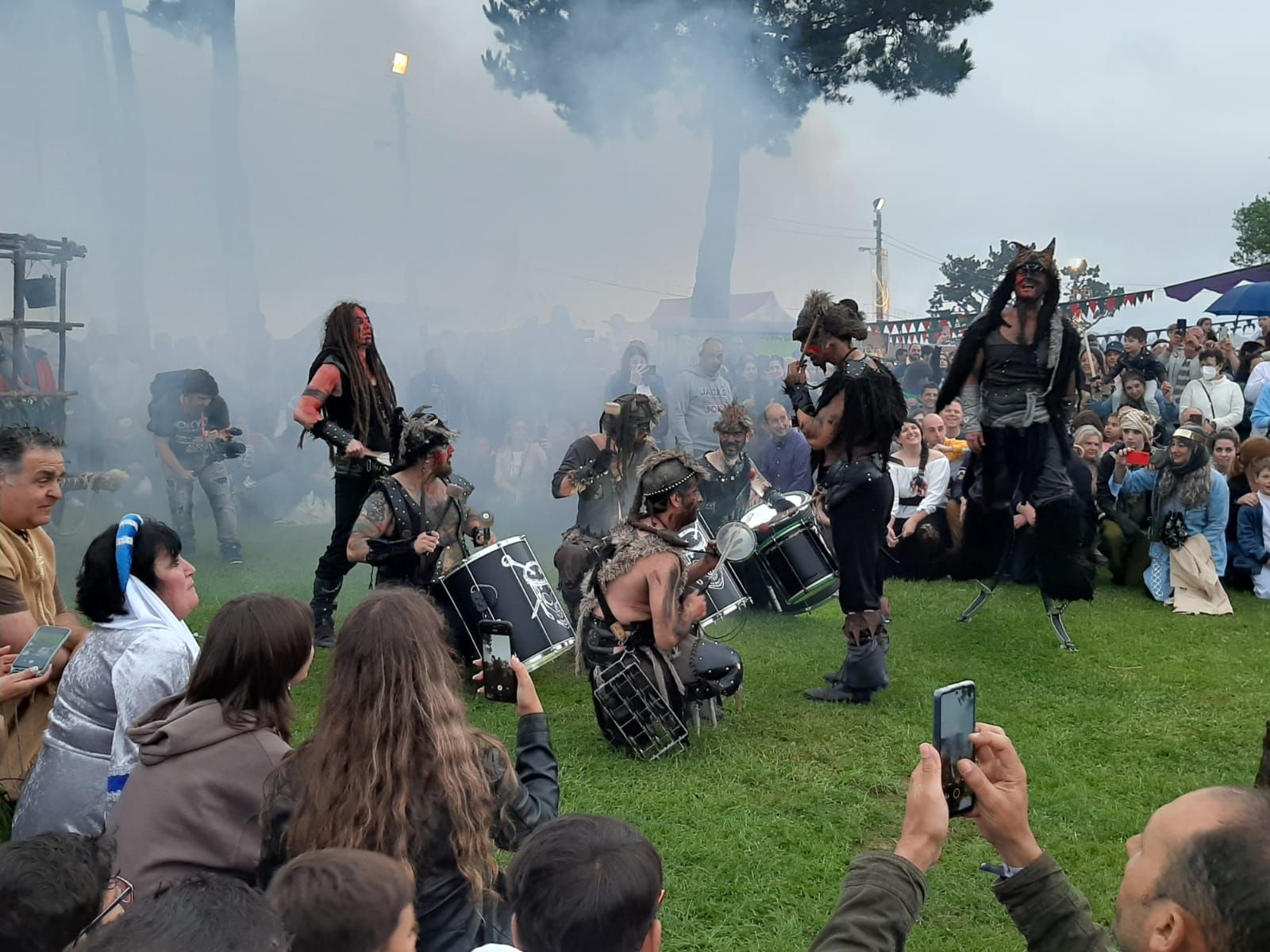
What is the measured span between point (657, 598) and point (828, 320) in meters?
1.67

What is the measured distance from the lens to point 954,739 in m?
1.79

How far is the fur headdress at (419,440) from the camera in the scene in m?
5.29

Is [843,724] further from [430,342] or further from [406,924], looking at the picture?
[430,342]

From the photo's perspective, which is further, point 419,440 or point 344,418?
point 344,418

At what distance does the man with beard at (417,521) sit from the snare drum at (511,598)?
105 millimetres

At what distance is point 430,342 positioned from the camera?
12961 mm

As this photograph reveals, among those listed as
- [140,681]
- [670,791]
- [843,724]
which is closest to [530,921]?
[140,681]

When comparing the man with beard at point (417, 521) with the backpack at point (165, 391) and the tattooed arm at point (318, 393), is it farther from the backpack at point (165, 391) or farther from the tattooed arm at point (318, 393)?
the backpack at point (165, 391)

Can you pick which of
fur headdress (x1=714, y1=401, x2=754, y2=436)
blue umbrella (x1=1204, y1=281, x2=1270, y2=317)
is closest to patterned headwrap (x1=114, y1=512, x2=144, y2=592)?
fur headdress (x1=714, y1=401, x2=754, y2=436)

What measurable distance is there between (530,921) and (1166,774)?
364 cm

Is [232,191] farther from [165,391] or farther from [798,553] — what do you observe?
[798,553]

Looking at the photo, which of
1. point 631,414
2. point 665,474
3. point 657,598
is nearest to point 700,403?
point 631,414

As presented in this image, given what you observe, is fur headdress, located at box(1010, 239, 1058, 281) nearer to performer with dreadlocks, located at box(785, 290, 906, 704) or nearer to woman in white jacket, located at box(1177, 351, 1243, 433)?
performer with dreadlocks, located at box(785, 290, 906, 704)

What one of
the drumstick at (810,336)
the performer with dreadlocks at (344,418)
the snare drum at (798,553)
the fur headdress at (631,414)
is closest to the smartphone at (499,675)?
the drumstick at (810,336)
